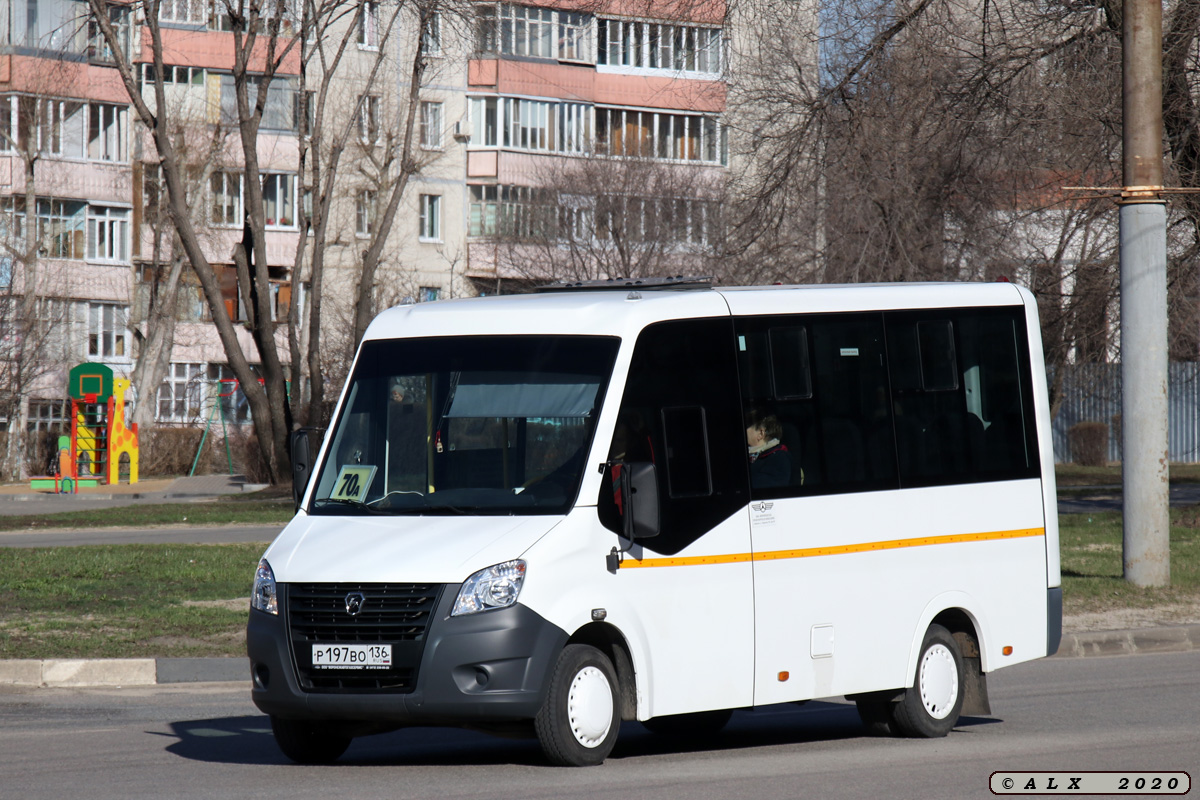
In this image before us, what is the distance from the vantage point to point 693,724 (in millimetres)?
9750

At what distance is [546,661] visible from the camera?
7.70m

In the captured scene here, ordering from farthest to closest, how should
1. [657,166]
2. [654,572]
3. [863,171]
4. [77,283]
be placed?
1. [77,283]
2. [657,166]
3. [863,171]
4. [654,572]

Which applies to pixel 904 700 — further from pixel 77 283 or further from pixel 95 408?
pixel 77 283

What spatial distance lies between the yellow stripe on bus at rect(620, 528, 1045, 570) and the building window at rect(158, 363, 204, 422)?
51.2 metres

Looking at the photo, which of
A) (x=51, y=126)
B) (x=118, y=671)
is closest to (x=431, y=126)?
(x=51, y=126)

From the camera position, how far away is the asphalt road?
24.7 feet

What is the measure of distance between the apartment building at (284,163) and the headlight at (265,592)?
136 ft

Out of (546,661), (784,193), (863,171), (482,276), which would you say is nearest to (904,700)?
(546,661)

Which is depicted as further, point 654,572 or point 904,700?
point 904,700

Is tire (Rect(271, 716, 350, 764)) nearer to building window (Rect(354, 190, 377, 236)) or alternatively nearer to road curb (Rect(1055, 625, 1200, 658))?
road curb (Rect(1055, 625, 1200, 658))

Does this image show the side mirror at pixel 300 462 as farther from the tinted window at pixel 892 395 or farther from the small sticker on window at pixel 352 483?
the tinted window at pixel 892 395

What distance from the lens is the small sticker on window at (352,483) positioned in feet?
28.0

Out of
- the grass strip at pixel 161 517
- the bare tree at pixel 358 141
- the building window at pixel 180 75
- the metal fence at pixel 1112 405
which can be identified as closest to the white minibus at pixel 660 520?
the grass strip at pixel 161 517

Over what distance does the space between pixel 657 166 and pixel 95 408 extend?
60.5ft
